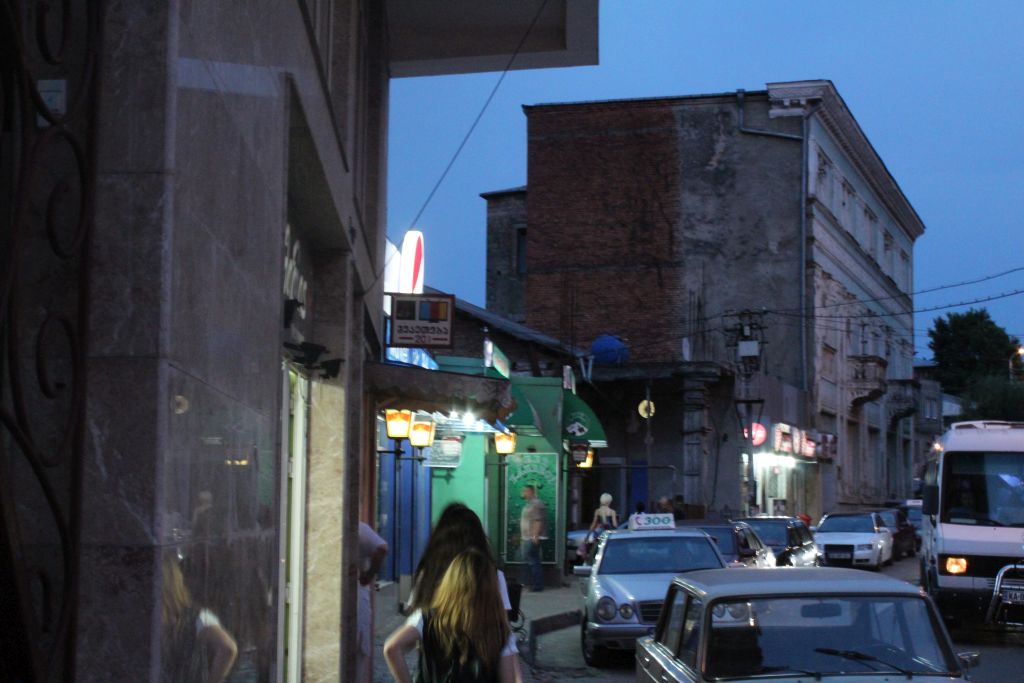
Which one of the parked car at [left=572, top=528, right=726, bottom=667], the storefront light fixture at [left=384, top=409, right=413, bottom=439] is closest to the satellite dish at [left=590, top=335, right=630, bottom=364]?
the storefront light fixture at [left=384, top=409, right=413, bottom=439]

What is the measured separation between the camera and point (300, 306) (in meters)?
8.93

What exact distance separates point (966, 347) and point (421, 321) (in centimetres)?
8971

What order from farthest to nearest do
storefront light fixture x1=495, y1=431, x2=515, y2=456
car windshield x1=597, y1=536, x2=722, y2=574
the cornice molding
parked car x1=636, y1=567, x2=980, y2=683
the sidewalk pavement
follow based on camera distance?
the cornice molding, storefront light fixture x1=495, y1=431, x2=515, y2=456, car windshield x1=597, y1=536, x2=722, y2=574, the sidewalk pavement, parked car x1=636, y1=567, x2=980, y2=683

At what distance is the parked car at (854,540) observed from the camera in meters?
35.0

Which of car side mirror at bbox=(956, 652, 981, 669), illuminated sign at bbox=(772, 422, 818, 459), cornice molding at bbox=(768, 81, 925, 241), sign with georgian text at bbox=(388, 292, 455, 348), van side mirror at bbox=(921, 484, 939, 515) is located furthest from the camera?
cornice molding at bbox=(768, 81, 925, 241)

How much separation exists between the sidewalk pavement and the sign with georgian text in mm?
3359

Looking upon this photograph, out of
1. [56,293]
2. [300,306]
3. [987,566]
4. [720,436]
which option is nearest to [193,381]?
[56,293]

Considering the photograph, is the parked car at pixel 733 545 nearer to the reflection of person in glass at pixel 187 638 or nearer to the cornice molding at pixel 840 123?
the reflection of person in glass at pixel 187 638

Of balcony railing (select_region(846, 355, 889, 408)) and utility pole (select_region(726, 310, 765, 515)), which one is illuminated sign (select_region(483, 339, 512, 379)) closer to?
utility pole (select_region(726, 310, 765, 515))

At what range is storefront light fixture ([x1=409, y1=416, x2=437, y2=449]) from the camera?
20938 millimetres

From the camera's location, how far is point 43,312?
139 inches

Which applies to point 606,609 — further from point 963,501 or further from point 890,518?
point 890,518

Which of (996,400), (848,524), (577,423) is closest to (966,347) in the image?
(996,400)

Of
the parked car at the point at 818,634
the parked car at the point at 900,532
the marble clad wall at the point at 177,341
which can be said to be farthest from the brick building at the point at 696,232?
the marble clad wall at the point at 177,341
